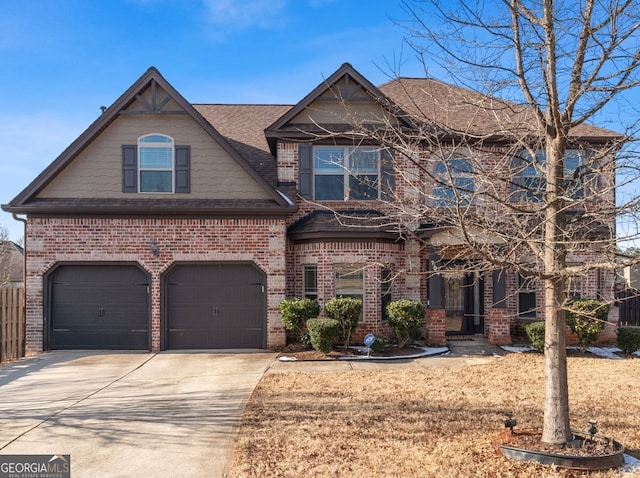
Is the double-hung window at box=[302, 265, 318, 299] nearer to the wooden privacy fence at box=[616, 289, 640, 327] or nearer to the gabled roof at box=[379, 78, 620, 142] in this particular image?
the gabled roof at box=[379, 78, 620, 142]

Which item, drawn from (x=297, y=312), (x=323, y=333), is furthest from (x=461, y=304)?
(x=297, y=312)

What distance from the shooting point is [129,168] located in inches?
529

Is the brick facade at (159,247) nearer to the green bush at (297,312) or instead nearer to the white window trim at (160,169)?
the green bush at (297,312)

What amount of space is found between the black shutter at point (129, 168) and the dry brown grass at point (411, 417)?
6582 mm

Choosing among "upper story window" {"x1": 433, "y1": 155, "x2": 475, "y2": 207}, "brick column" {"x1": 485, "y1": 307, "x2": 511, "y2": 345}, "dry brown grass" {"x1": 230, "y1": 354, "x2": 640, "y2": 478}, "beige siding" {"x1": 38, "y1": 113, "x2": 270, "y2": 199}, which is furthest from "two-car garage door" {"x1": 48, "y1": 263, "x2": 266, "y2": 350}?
"upper story window" {"x1": 433, "y1": 155, "x2": 475, "y2": 207}

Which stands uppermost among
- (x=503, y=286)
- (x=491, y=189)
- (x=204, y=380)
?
(x=491, y=189)

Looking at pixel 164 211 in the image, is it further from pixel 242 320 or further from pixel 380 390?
pixel 380 390

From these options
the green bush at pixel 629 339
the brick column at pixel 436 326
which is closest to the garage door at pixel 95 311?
the brick column at pixel 436 326

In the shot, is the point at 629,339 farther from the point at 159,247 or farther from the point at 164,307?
the point at 159,247

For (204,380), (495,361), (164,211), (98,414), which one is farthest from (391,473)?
(164,211)

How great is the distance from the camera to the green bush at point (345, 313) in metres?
12.5

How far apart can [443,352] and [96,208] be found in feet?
30.3

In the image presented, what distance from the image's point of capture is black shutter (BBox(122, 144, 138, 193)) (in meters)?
13.4

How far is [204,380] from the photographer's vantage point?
9.80 m
